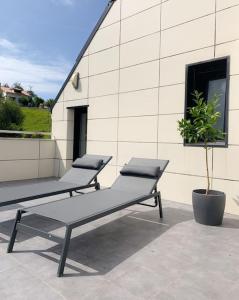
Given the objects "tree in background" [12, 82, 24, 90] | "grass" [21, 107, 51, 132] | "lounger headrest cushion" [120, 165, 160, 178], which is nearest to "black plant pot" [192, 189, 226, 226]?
"lounger headrest cushion" [120, 165, 160, 178]

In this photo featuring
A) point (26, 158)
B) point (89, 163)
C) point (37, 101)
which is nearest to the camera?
point (89, 163)

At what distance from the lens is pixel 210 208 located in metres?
4.15

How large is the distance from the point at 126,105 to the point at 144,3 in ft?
8.55

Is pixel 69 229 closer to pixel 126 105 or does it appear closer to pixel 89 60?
pixel 126 105

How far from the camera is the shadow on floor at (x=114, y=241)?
2.84 m

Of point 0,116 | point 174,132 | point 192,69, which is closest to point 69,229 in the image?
point 174,132

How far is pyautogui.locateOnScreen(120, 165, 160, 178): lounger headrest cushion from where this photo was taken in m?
4.71

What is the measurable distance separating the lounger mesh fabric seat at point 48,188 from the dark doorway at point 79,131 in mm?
2705

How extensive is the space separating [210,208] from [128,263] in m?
1.92

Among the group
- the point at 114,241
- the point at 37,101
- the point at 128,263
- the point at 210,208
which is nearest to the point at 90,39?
the point at 210,208

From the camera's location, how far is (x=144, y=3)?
6590 mm

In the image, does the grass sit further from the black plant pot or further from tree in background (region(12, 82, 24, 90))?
tree in background (region(12, 82, 24, 90))

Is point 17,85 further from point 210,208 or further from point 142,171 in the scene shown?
point 210,208

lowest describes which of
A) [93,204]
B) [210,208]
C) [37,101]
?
[210,208]
